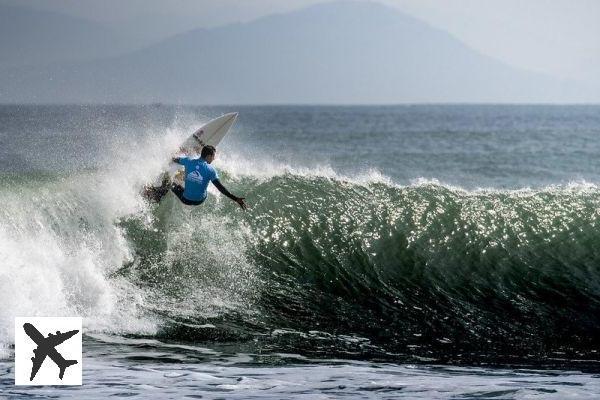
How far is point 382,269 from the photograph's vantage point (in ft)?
45.2

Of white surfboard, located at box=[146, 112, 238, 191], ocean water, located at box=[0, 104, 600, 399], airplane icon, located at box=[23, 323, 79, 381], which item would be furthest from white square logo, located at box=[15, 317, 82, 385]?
white surfboard, located at box=[146, 112, 238, 191]

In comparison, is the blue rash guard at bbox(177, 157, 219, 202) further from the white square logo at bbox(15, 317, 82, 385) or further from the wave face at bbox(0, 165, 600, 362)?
the white square logo at bbox(15, 317, 82, 385)

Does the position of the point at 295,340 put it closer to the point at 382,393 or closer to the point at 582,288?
the point at 382,393

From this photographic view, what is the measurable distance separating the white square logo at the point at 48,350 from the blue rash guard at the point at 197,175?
9.02ft

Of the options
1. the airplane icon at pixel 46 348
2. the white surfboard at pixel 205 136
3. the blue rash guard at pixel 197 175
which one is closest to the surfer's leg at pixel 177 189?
the blue rash guard at pixel 197 175

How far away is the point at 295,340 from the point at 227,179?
642 cm

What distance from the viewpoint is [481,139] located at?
181 ft

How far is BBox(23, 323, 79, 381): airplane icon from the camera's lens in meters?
8.88

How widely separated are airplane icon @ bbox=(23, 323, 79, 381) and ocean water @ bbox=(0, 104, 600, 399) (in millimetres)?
242

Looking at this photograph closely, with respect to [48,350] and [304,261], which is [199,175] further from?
[48,350]

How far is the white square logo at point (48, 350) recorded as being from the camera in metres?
8.65

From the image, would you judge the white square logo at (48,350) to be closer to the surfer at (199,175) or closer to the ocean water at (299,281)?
the ocean water at (299,281)

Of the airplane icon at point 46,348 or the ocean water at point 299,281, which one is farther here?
the ocean water at point 299,281

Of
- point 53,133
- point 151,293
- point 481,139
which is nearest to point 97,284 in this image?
point 151,293
